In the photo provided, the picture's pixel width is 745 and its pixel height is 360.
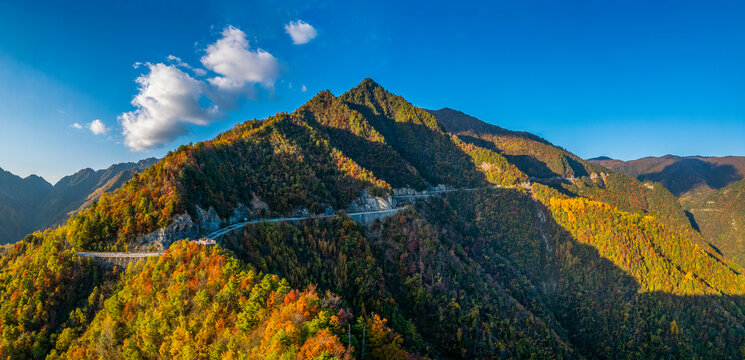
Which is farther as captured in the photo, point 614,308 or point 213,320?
point 614,308

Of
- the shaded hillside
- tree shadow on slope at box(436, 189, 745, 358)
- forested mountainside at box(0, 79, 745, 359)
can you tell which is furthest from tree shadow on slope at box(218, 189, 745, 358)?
the shaded hillside

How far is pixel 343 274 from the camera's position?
65.5 meters

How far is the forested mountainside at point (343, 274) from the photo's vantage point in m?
37.3

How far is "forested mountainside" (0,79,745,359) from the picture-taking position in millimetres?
37312

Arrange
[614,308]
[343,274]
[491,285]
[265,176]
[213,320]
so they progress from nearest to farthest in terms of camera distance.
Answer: [213,320] → [343,274] → [265,176] → [491,285] → [614,308]

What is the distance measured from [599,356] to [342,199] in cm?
10487

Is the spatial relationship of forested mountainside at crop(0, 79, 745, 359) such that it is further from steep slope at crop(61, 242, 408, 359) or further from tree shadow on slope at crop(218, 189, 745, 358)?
tree shadow on slope at crop(218, 189, 745, 358)

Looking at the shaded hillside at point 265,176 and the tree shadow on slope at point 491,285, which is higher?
the shaded hillside at point 265,176

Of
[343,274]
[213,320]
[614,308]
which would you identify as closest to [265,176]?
[343,274]

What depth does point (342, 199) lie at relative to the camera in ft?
333

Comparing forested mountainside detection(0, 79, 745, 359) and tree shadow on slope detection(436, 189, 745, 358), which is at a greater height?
forested mountainside detection(0, 79, 745, 359)

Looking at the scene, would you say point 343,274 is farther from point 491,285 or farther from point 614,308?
point 614,308

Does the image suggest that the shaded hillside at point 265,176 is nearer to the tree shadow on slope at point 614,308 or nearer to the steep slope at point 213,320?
the steep slope at point 213,320

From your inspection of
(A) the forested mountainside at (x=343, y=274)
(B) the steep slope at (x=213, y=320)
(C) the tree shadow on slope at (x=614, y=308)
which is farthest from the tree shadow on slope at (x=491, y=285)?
(B) the steep slope at (x=213, y=320)
